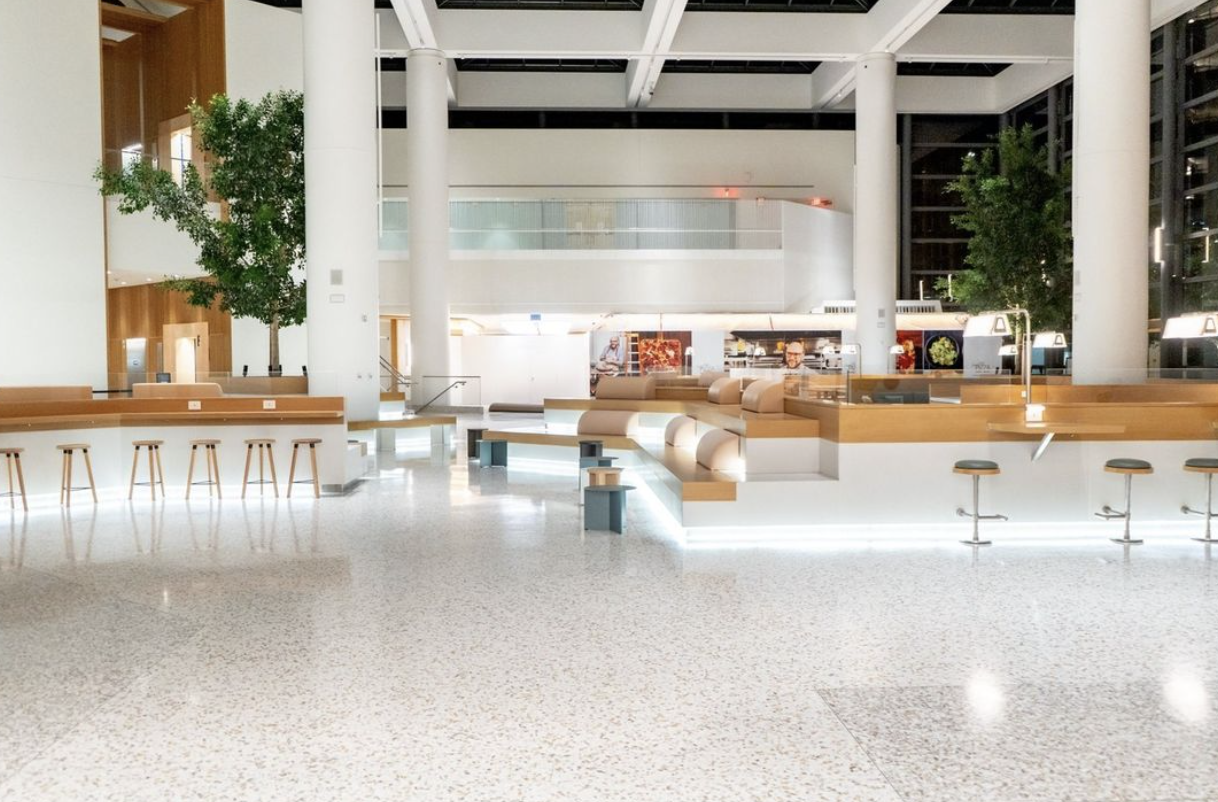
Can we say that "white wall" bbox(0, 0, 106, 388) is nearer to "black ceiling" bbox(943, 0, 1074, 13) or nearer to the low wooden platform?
the low wooden platform

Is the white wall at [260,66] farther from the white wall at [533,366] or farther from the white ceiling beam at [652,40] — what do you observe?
the white ceiling beam at [652,40]

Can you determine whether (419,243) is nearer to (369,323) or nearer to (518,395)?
(518,395)

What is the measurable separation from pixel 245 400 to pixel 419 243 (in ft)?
35.5

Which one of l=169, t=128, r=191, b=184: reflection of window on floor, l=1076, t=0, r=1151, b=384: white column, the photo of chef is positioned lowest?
the photo of chef

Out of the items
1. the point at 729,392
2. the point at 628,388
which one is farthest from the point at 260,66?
the point at 729,392

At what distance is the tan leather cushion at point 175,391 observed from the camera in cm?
1098

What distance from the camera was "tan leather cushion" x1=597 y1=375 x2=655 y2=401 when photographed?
48.9 ft

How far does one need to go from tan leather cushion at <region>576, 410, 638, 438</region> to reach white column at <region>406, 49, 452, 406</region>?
815cm

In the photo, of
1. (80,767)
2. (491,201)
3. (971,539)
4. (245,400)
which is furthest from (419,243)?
(80,767)

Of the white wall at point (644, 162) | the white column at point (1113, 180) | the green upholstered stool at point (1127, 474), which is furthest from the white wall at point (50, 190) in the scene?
the white column at point (1113, 180)

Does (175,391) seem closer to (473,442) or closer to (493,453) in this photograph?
(493,453)

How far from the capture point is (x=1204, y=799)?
10.1ft

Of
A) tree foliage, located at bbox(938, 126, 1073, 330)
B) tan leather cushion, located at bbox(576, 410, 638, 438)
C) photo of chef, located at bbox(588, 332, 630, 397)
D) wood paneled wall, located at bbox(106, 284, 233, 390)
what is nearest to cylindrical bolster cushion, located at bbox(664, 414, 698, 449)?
tan leather cushion, located at bbox(576, 410, 638, 438)

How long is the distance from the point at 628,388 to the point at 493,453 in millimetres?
2688
